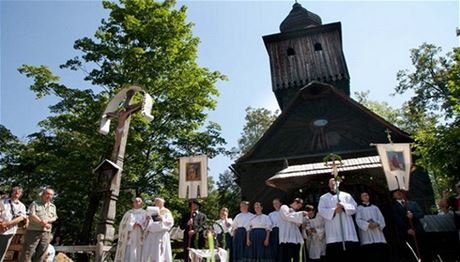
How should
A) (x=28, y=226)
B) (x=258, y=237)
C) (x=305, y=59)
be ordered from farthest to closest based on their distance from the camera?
(x=305, y=59) → (x=258, y=237) → (x=28, y=226)

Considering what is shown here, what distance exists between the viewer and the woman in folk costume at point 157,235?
22.2 ft

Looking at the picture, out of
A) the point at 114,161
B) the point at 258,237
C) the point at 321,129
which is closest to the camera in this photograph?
the point at 258,237

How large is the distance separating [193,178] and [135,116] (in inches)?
242

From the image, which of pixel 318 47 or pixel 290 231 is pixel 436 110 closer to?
pixel 318 47

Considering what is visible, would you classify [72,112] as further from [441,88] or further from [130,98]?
[441,88]

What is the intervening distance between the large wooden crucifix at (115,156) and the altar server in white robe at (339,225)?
14.1 ft

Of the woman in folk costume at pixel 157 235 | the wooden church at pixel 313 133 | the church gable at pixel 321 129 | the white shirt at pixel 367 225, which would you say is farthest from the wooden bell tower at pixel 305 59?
the woman in folk costume at pixel 157 235

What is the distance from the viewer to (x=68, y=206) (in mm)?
14016

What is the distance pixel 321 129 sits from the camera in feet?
50.7

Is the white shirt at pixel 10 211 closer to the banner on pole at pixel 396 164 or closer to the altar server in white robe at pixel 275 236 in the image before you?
the altar server in white robe at pixel 275 236

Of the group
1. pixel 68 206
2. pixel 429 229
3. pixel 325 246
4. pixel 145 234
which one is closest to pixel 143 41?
pixel 68 206

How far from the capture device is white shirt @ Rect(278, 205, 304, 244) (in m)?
7.38

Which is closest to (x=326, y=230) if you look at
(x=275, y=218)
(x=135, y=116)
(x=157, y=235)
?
(x=275, y=218)

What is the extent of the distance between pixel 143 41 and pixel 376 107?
2258 centimetres
